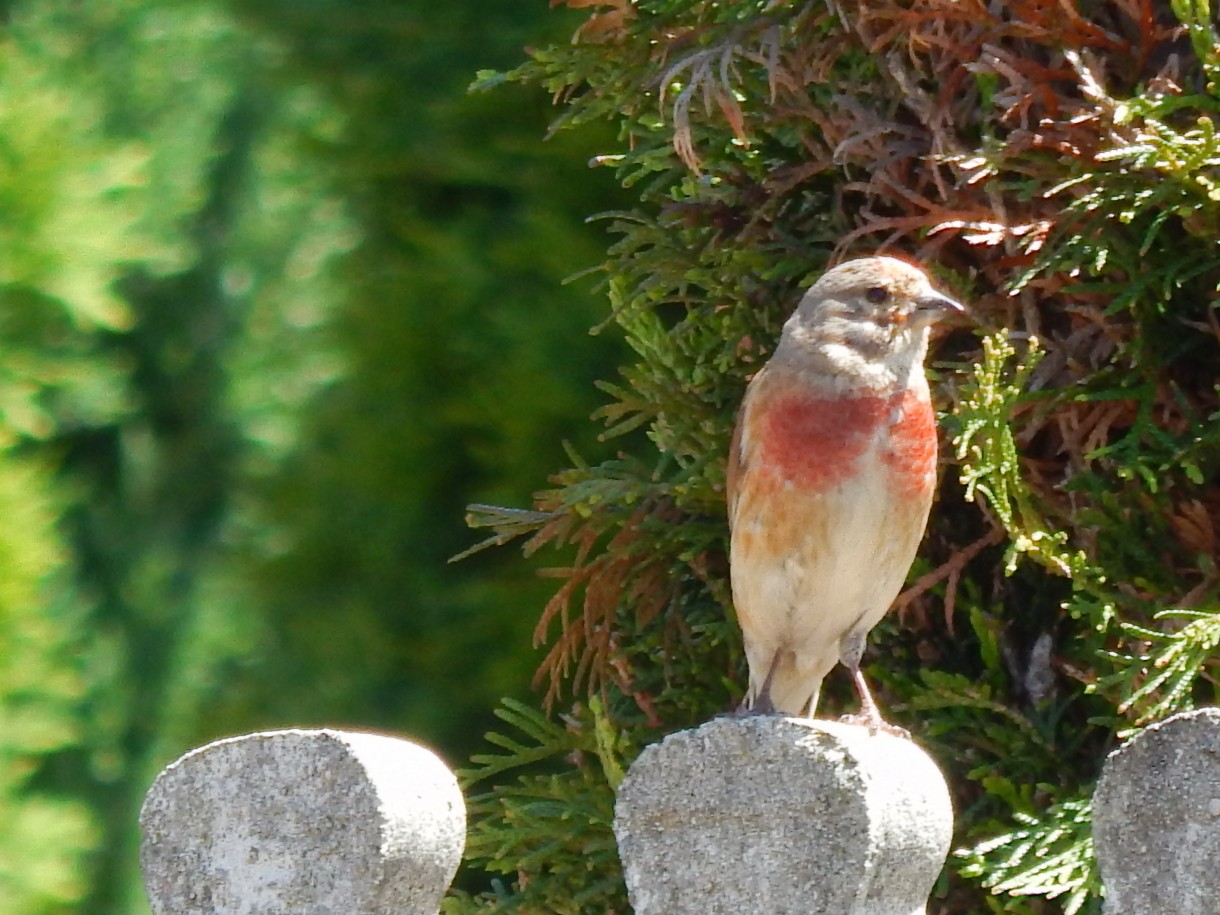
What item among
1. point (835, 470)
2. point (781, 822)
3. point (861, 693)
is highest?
point (781, 822)

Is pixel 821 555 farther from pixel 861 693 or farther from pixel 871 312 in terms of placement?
pixel 871 312

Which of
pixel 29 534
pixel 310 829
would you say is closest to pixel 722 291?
pixel 310 829

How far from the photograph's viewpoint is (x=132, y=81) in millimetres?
4895

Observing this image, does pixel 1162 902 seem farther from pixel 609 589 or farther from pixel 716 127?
pixel 716 127

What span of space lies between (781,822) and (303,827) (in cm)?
45

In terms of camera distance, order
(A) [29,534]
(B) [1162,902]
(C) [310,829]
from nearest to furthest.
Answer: (B) [1162,902] → (C) [310,829] → (A) [29,534]

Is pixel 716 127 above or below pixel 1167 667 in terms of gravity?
above

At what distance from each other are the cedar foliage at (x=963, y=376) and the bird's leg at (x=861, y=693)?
33 mm

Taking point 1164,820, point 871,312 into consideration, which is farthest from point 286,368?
point 1164,820

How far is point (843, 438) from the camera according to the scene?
8.78ft

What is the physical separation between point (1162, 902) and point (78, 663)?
3534mm

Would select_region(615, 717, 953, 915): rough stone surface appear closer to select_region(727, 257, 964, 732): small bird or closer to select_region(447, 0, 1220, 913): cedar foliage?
select_region(447, 0, 1220, 913): cedar foliage

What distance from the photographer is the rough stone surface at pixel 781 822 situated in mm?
1576

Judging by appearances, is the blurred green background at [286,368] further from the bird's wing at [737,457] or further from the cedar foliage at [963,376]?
the bird's wing at [737,457]
